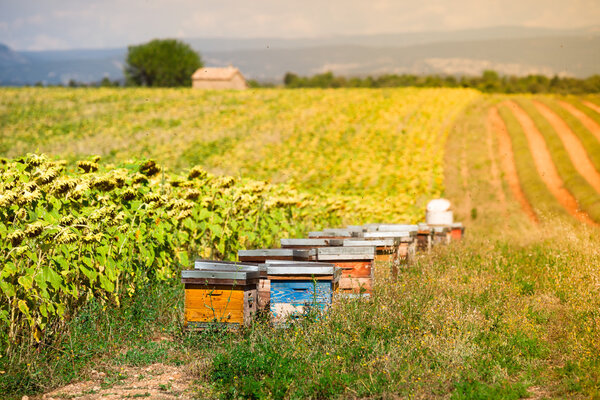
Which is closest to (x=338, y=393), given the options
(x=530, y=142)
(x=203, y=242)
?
(x=203, y=242)

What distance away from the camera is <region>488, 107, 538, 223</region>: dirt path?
85.8 ft

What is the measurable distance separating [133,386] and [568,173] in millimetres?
29096

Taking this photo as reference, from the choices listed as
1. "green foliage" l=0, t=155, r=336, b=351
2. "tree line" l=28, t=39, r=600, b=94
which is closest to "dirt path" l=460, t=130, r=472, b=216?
"green foliage" l=0, t=155, r=336, b=351

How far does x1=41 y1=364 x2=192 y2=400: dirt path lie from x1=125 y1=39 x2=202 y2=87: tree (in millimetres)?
Answer: 100660

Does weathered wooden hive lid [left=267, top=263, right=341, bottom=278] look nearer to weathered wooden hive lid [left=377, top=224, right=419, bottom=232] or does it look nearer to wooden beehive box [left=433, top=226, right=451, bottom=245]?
weathered wooden hive lid [left=377, top=224, right=419, bottom=232]

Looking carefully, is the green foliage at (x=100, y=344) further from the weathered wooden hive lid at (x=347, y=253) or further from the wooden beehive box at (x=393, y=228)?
the wooden beehive box at (x=393, y=228)

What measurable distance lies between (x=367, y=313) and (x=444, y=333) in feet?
3.16

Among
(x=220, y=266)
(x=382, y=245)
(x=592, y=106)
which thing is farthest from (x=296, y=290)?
(x=592, y=106)

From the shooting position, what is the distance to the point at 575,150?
3466 centimetres

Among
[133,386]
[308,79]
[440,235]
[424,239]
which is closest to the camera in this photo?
[133,386]

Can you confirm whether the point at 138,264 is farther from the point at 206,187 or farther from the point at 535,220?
the point at 535,220

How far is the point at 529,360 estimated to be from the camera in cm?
676

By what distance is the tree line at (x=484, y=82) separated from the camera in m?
75.2

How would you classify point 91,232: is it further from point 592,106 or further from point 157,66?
point 157,66
